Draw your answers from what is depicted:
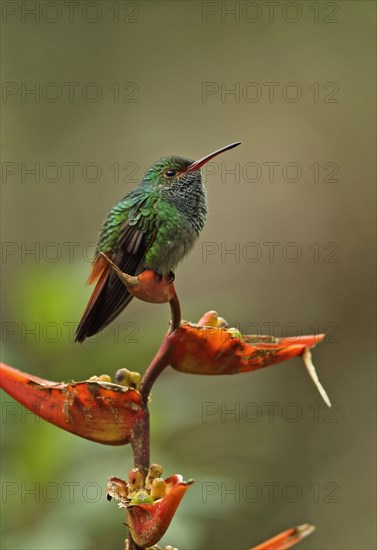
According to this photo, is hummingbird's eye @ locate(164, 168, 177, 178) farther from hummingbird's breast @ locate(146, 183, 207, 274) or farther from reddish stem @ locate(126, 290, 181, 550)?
reddish stem @ locate(126, 290, 181, 550)

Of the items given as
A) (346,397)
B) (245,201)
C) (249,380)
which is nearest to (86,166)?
(245,201)

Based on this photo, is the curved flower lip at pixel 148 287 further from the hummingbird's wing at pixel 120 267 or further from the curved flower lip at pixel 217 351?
the hummingbird's wing at pixel 120 267

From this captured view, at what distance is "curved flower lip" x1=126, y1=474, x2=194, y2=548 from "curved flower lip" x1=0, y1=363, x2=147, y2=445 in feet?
0.37

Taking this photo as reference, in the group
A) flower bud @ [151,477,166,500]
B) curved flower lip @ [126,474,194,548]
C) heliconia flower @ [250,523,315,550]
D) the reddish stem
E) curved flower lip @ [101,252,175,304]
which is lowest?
heliconia flower @ [250,523,315,550]

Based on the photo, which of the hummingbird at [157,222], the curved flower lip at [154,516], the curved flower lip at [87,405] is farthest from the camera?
the hummingbird at [157,222]

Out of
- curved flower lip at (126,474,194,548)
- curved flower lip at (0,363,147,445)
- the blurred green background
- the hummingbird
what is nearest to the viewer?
curved flower lip at (126,474,194,548)

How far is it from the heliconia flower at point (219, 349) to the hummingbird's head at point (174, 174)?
0.53 meters

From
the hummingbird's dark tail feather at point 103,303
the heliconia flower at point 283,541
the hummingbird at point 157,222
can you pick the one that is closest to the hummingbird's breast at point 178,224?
the hummingbird at point 157,222

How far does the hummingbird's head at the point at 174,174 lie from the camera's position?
1.44 meters

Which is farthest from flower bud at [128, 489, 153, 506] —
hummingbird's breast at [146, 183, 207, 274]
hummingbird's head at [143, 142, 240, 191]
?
hummingbird's head at [143, 142, 240, 191]

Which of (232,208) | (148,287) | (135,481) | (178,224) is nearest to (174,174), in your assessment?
(178,224)

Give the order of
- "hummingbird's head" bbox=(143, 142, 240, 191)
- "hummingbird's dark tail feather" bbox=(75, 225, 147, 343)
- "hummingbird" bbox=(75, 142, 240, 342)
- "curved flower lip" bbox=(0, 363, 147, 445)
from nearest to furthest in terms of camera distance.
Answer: "curved flower lip" bbox=(0, 363, 147, 445) → "hummingbird's dark tail feather" bbox=(75, 225, 147, 343) → "hummingbird" bbox=(75, 142, 240, 342) → "hummingbird's head" bbox=(143, 142, 240, 191)

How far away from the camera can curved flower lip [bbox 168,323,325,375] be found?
Answer: 90cm

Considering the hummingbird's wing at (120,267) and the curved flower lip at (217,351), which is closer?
the curved flower lip at (217,351)
